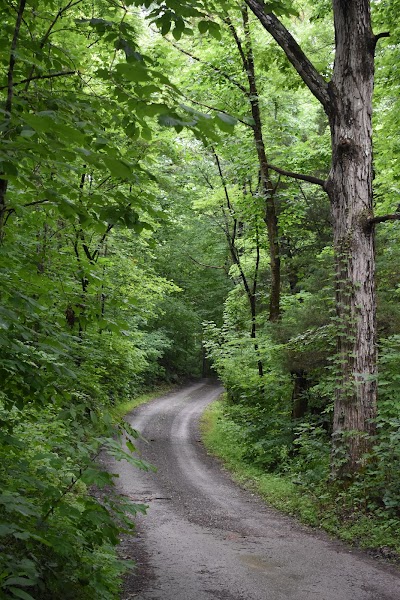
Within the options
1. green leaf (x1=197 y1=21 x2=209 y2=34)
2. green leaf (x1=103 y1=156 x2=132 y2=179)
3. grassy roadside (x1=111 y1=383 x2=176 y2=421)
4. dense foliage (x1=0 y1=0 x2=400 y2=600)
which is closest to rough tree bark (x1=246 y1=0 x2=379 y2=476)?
dense foliage (x1=0 y1=0 x2=400 y2=600)

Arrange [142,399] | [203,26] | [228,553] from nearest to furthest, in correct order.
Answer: [203,26] < [228,553] < [142,399]

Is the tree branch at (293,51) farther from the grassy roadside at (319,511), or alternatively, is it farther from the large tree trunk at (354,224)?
the grassy roadside at (319,511)

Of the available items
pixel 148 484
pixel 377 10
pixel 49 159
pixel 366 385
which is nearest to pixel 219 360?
pixel 148 484

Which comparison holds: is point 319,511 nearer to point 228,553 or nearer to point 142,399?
point 228,553

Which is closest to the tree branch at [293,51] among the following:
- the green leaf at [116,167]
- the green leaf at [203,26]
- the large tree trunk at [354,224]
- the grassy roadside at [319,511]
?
the large tree trunk at [354,224]

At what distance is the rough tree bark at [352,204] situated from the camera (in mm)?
8680

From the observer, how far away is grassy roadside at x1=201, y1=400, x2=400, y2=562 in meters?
7.05

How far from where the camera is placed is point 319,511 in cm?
851

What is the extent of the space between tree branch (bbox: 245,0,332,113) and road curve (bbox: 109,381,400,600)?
7188 millimetres

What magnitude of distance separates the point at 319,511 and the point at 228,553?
93.6 inches

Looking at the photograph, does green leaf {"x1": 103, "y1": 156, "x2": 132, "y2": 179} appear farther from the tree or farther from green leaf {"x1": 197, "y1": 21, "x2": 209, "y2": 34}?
the tree

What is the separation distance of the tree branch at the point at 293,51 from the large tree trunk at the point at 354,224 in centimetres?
20

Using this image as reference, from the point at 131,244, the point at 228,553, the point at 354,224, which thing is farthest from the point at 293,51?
the point at 131,244

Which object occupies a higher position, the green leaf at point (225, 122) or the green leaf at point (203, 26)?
the green leaf at point (203, 26)
